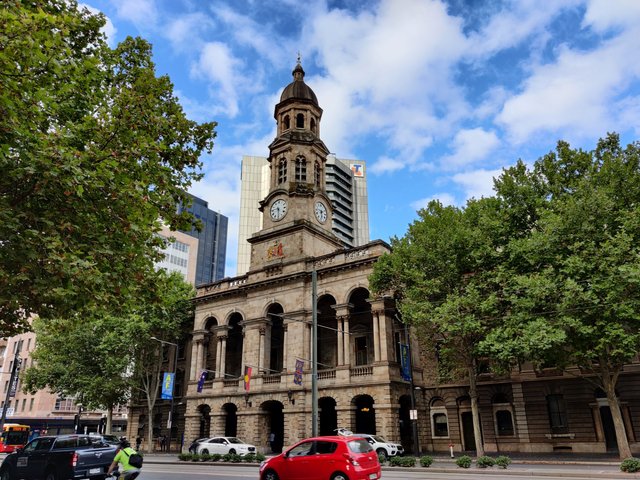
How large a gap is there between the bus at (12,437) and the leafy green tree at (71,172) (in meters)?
34.9

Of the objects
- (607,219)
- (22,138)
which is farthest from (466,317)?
(22,138)

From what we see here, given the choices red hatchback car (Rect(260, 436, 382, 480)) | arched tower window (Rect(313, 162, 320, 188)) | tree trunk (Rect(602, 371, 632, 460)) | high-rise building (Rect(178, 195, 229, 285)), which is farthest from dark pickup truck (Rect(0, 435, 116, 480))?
high-rise building (Rect(178, 195, 229, 285))

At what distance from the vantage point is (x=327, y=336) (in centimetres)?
3966

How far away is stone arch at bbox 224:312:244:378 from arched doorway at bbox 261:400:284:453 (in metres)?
6.16

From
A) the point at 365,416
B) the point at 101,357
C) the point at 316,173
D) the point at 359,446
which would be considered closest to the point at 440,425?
the point at 365,416

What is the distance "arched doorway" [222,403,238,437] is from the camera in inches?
1551

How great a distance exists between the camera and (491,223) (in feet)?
87.6

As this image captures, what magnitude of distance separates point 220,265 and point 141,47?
139676mm

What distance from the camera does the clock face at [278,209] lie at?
42722 millimetres

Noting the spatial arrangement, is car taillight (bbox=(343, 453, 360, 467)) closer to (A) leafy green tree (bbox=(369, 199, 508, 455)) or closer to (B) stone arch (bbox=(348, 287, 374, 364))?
(A) leafy green tree (bbox=(369, 199, 508, 455))

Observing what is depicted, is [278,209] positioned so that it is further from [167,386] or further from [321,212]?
[167,386]

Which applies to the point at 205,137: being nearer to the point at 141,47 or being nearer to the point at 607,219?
the point at 141,47

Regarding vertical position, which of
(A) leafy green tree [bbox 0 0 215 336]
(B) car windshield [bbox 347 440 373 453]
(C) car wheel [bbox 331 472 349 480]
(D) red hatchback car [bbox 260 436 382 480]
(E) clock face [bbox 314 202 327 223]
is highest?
(E) clock face [bbox 314 202 327 223]

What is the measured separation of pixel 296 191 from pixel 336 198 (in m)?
72.2
